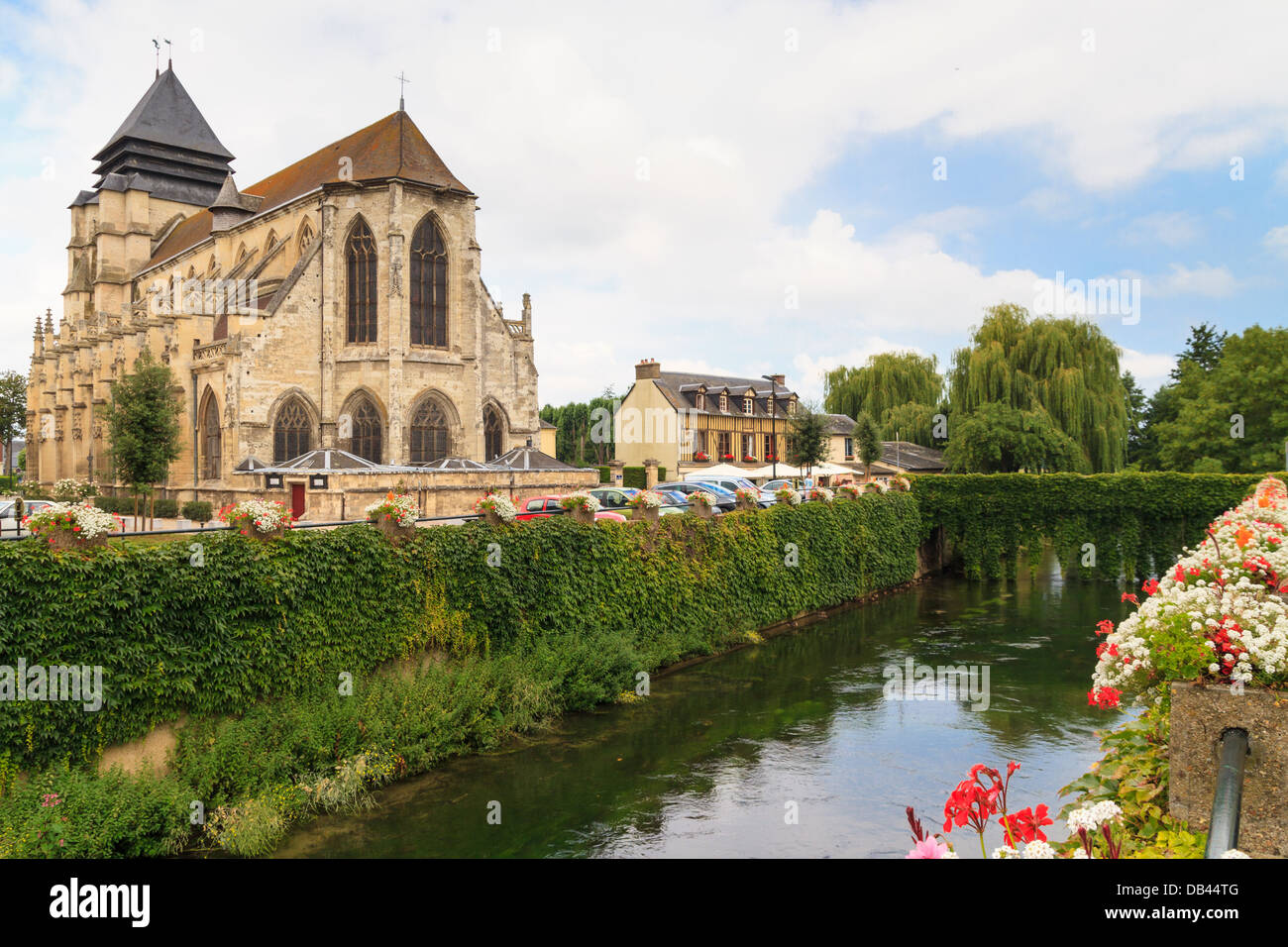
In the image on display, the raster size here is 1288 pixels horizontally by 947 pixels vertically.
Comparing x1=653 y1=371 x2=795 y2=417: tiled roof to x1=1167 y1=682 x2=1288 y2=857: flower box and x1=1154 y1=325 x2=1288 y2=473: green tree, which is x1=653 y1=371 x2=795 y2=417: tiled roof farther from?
x1=1167 y1=682 x2=1288 y2=857: flower box

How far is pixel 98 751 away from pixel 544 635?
831 centimetres

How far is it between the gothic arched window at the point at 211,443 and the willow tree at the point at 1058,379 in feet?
125

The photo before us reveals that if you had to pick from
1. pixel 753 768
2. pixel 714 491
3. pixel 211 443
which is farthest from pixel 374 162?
pixel 753 768

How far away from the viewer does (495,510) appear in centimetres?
1728

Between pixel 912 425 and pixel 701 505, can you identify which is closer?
pixel 701 505

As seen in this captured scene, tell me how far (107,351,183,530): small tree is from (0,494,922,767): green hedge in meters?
19.4

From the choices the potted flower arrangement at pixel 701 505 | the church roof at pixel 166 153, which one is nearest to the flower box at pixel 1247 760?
the potted flower arrangement at pixel 701 505

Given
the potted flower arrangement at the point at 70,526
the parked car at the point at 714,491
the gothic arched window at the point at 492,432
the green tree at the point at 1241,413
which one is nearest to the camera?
the potted flower arrangement at the point at 70,526

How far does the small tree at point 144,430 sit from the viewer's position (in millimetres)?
30109

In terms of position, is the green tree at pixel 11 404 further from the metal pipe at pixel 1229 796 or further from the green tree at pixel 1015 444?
the metal pipe at pixel 1229 796

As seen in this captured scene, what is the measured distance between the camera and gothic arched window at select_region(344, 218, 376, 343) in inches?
1460

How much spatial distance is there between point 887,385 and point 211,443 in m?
48.8

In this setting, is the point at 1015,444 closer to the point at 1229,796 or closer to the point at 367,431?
the point at 367,431
